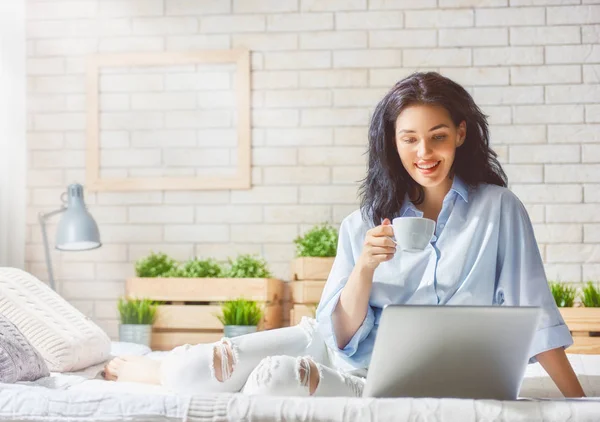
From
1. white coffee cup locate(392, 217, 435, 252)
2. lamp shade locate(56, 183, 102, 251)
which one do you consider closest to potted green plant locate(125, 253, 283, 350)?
lamp shade locate(56, 183, 102, 251)

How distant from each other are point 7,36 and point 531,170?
101 inches

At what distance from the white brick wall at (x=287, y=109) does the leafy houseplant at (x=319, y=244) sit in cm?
37

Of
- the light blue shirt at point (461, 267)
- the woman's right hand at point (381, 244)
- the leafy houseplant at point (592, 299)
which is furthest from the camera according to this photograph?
→ the leafy houseplant at point (592, 299)

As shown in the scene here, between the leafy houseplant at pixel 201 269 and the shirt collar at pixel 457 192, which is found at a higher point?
the shirt collar at pixel 457 192

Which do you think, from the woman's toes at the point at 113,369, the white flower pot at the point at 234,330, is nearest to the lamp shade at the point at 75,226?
the white flower pot at the point at 234,330

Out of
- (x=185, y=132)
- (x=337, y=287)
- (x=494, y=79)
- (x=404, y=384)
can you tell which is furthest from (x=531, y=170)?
(x=404, y=384)

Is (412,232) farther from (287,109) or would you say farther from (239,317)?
(287,109)

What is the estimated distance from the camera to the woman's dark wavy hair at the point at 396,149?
5.73 feet

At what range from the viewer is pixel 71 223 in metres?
3.59

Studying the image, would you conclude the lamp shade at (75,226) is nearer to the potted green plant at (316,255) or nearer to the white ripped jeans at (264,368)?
the potted green plant at (316,255)

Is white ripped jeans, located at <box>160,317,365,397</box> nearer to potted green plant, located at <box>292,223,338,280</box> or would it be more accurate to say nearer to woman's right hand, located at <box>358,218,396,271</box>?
woman's right hand, located at <box>358,218,396,271</box>

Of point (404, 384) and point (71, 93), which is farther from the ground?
point (71, 93)

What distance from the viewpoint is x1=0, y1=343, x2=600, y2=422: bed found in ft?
3.86

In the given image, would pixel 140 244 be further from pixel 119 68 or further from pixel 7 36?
pixel 7 36
